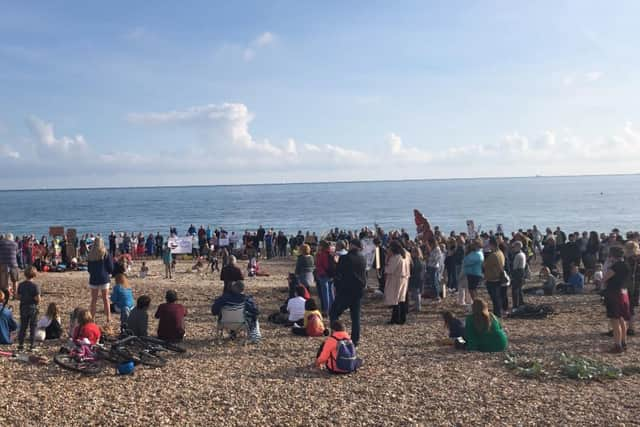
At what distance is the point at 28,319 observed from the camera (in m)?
8.88

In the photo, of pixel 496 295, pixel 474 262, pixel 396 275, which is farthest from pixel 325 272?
pixel 496 295

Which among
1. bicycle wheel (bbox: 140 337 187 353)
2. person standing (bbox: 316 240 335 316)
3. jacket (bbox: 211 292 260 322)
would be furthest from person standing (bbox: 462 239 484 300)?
bicycle wheel (bbox: 140 337 187 353)

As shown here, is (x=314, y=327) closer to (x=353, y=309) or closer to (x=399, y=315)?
(x=353, y=309)

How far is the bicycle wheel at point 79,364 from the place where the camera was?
7.34 m

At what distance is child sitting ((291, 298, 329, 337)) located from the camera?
989 centimetres

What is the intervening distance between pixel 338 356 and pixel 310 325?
234 cm

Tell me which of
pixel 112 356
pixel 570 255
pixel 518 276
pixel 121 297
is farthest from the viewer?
pixel 570 255

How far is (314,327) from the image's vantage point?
988 cm

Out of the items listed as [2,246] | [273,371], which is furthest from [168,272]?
[273,371]

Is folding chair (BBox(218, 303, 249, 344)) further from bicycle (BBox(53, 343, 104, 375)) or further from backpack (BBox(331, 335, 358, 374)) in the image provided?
backpack (BBox(331, 335, 358, 374))

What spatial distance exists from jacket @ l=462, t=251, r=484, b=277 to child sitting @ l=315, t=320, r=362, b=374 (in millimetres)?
4695

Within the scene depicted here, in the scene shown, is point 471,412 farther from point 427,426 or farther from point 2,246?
point 2,246

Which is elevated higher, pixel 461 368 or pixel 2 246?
pixel 2 246

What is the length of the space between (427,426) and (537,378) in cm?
231
